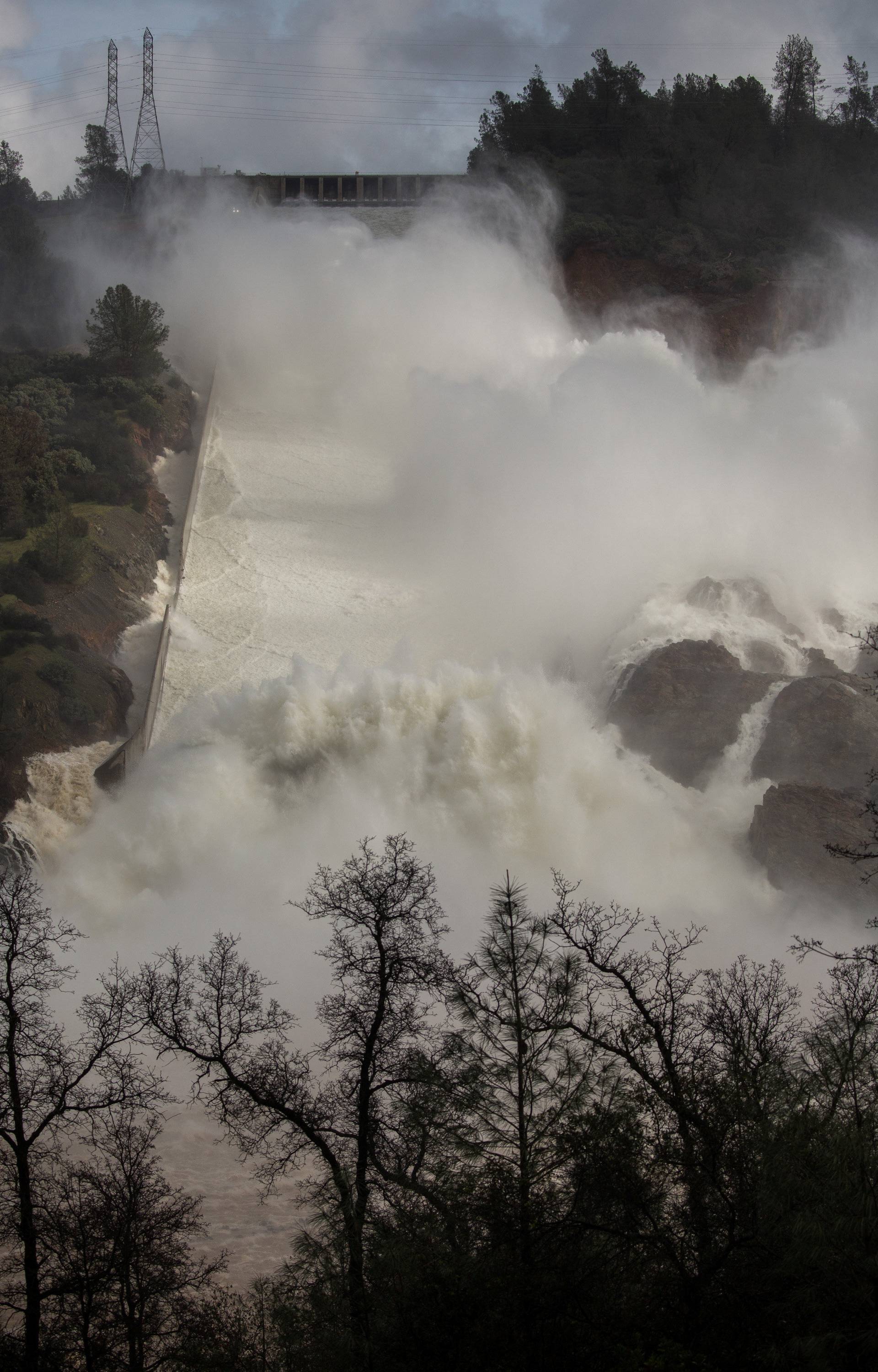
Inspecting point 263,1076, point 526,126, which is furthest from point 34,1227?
point 526,126

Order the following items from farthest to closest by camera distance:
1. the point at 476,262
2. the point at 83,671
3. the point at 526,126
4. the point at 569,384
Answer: the point at 526,126
the point at 476,262
the point at 569,384
the point at 83,671

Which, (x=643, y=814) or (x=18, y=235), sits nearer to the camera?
(x=643, y=814)

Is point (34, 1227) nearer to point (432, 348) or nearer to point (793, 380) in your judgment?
point (432, 348)

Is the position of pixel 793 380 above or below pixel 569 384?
above

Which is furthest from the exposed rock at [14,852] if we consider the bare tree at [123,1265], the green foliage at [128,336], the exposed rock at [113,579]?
the green foliage at [128,336]

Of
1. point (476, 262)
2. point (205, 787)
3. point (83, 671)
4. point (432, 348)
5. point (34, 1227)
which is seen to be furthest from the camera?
point (476, 262)

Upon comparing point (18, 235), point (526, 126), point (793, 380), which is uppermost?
point (526, 126)

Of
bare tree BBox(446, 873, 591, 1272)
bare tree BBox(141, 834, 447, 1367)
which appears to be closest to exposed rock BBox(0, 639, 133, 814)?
bare tree BBox(141, 834, 447, 1367)
